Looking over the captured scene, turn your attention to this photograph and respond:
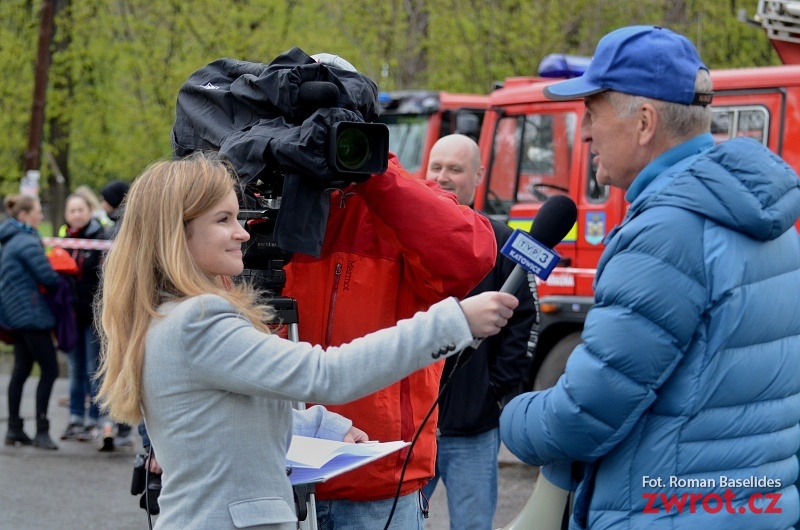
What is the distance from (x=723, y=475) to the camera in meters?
2.32

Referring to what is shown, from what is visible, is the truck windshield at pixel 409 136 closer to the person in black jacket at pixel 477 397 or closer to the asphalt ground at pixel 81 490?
the asphalt ground at pixel 81 490

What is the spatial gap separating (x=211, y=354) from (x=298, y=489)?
0.53 meters

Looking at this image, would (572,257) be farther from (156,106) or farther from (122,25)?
(122,25)

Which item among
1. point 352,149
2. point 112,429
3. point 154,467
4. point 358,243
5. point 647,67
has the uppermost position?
point 647,67

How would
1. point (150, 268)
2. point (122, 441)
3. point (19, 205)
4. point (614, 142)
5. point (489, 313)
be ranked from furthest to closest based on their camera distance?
point (122, 441)
point (19, 205)
point (614, 142)
point (150, 268)
point (489, 313)

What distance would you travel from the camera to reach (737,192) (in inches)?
91.2

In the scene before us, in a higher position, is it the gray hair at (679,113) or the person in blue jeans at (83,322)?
the gray hair at (679,113)

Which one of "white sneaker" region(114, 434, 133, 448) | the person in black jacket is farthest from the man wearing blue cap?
"white sneaker" region(114, 434, 133, 448)

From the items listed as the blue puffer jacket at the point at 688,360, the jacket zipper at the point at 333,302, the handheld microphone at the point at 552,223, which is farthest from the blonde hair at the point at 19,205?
the blue puffer jacket at the point at 688,360

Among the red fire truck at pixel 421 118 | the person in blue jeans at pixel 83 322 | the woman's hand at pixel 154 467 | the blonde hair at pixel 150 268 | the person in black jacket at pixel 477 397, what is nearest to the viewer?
the blonde hair at pixel 150 268

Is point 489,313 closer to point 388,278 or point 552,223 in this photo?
point 552,223

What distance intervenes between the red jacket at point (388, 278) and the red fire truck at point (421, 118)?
727 cm

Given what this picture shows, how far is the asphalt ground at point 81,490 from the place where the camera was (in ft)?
22.9

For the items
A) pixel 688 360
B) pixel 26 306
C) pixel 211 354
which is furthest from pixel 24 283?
pixel 688 360
